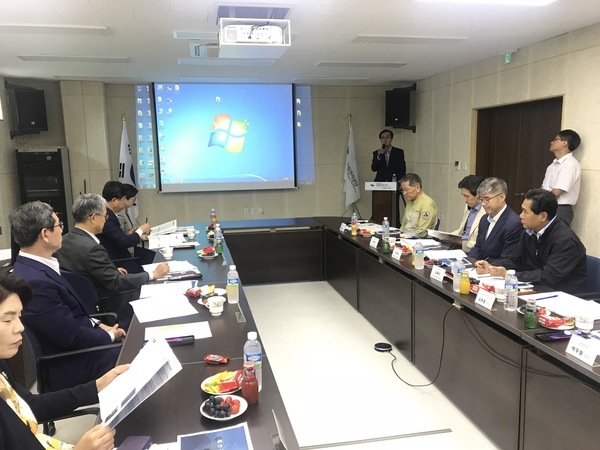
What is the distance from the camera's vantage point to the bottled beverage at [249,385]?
148cm

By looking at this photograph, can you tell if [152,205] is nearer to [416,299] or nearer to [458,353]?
[416,299]

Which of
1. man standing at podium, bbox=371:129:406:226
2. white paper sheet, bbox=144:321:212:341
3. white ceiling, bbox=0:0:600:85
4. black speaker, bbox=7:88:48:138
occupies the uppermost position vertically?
white ceiling, bbox=0:0:600:85

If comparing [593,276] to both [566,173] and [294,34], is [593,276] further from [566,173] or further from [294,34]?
[294,34]

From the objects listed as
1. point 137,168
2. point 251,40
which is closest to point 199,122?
point 137,168

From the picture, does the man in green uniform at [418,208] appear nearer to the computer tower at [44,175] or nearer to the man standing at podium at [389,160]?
the man standing at podium at [389,160]

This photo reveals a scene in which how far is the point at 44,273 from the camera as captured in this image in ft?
6.80

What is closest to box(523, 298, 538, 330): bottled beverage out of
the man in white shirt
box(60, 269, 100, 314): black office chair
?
box(60, 269, 100, 314): black office chair

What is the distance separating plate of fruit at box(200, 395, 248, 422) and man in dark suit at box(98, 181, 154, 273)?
2704mm

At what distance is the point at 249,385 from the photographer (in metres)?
1.48

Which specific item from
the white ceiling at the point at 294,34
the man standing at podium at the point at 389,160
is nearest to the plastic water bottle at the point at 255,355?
the white ceiling at the point at 294,34

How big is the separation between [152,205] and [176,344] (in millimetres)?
5950

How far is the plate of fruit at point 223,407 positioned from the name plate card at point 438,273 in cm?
162

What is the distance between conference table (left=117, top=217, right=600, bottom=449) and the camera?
1479 mm

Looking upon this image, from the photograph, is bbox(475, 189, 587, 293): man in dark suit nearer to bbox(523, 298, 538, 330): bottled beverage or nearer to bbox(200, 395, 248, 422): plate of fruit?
bbox(523, 298, 538, 330): bottled beverage
